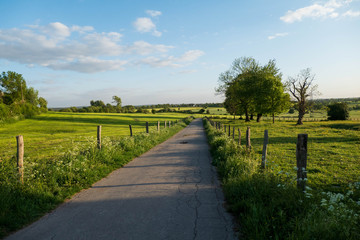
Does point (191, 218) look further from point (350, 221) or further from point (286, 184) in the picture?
point (350, 221)

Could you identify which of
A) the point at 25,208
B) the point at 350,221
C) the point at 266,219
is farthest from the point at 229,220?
the point at 25,208

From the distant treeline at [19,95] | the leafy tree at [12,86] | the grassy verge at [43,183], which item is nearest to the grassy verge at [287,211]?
the grassy verge at [43,183]

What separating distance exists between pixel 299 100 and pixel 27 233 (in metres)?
46.6

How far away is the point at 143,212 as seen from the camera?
455cm

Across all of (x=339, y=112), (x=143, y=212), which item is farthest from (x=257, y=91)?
(x=143, y=212)

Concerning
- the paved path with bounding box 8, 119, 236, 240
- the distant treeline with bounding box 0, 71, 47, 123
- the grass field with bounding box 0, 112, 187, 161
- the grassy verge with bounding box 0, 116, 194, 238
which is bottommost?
the grass field with bounding box 0, 112, 187, 161

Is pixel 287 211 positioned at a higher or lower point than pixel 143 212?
higher

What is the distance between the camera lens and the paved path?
3.75 metres

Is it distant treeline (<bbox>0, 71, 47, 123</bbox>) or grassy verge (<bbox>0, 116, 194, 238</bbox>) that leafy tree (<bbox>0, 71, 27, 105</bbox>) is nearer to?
distant treeline (<bbox>0, 71, 47, 123</bbox>)

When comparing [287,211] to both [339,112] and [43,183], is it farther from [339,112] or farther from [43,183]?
[339,112]

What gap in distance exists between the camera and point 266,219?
366 cm

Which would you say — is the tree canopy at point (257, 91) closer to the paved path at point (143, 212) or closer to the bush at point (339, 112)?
the bush at point (339, 112)

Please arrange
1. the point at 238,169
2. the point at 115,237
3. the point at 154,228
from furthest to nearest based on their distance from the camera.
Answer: the point at 238,169 < the point at 154,228 < the point at 115,237

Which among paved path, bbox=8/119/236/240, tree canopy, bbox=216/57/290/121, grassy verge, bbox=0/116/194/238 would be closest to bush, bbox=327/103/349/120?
tree canopy, bbox=216/57/290/121
